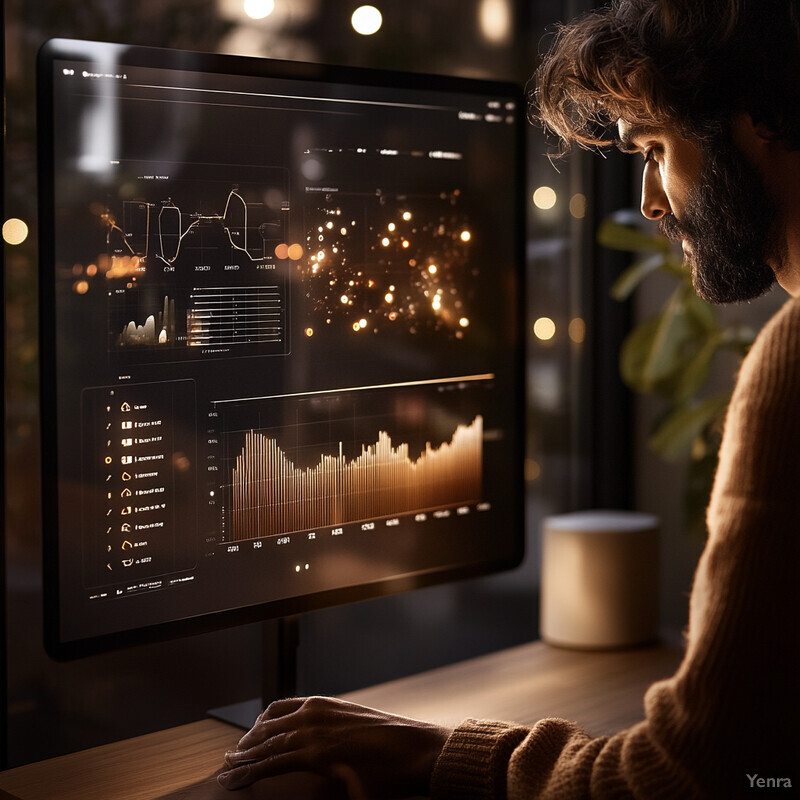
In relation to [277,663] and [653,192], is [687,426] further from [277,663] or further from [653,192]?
[277,663]

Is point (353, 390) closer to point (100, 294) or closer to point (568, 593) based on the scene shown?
point (100, 294)

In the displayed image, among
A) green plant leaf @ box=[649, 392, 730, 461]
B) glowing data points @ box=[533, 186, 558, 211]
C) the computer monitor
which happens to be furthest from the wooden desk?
glowing data points @ box=[533, 186, 558, 211]

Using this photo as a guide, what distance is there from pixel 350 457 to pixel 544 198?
2.86ft

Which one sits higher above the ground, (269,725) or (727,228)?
(727,228)

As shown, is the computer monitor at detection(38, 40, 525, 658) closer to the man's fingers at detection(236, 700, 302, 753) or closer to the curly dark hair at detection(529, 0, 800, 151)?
the man's fingers at detection(236, 700, 302, 753)

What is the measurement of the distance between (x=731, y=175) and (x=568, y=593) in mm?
727

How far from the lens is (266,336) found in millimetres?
1129

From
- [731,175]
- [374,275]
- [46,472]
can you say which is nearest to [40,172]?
[46,472]

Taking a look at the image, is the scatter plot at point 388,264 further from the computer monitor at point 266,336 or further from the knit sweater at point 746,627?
the knit sweater at point 746,627

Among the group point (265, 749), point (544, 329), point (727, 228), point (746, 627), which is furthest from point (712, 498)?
point (544, 329)

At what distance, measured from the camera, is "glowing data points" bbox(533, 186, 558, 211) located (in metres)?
1.89

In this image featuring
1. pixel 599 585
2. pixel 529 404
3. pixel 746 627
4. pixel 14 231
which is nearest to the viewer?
pixel 746 627

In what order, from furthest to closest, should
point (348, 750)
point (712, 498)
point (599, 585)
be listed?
1. point (599, 585)
2. point (348, 750)
3. point (712, 498)

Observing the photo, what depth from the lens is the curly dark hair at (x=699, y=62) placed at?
1006mm
